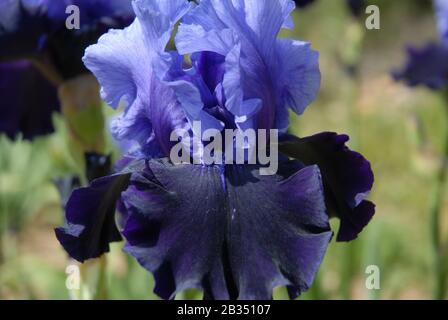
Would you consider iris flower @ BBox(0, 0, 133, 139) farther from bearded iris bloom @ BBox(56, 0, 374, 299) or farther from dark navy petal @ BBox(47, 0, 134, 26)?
bearded iris bloom @ BBox(56, 0, 374, 299)

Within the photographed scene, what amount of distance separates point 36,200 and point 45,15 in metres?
2.01

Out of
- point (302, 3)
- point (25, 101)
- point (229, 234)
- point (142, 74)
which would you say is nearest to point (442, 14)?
point (302, 3)

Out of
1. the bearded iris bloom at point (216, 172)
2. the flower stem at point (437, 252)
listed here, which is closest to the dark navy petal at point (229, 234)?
the bearded iris bloom at point (216, 172)

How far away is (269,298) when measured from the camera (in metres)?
0.99

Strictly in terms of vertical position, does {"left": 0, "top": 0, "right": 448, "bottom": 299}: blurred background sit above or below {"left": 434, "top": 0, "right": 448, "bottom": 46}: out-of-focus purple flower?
below

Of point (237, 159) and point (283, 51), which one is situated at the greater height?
point (283, 51)

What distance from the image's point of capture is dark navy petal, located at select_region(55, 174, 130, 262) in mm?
1128

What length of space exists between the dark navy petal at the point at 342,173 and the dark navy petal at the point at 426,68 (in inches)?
45.8

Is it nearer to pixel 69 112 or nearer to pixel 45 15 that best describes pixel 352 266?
pixel 69 112

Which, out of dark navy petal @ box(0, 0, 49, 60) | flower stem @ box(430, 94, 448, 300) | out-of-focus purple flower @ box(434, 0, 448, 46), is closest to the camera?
dark navy petal @ box(0, 0, 49, 60)

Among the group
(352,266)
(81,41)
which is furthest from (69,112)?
(352,266)

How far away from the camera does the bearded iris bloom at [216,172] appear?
39.9 inches

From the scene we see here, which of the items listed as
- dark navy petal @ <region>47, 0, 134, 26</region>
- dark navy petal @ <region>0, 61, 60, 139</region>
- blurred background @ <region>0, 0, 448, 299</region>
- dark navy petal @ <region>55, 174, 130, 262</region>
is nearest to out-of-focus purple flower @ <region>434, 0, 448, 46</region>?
blurred background @ <region>0, 0, 448, 299</region>

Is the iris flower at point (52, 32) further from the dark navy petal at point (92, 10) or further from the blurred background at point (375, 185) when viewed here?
the blurred background at point (375, 185)
